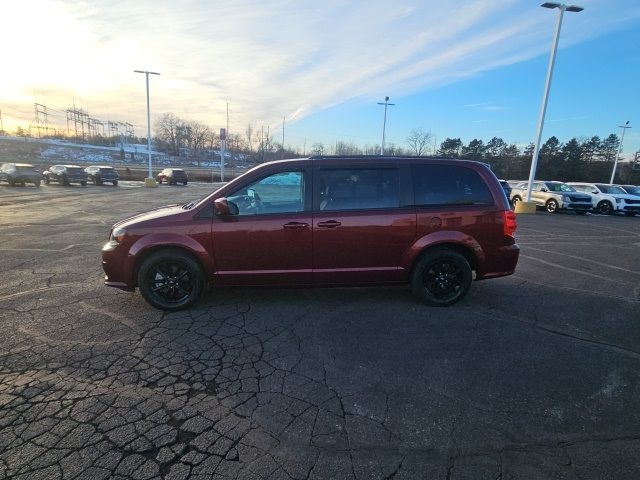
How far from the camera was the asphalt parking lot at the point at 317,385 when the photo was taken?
2350 mm

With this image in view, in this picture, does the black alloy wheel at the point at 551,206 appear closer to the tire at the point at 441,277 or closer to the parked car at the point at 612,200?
the parked car at the point at 612,200

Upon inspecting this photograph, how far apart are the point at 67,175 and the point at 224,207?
101 feet

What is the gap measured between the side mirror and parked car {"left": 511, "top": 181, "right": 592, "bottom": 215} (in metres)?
20.0

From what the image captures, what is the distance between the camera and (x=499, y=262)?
496cm

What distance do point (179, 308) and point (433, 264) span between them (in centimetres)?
337

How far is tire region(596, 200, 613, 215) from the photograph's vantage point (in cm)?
2061

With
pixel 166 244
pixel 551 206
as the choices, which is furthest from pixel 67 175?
pixel 551 206

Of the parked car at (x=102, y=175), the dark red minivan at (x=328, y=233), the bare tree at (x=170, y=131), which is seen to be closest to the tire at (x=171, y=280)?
the dark red minivan at (x=328, y=233)

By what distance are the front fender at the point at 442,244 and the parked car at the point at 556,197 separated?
58.9 ft

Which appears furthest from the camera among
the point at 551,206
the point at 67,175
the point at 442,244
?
the point at 67,175

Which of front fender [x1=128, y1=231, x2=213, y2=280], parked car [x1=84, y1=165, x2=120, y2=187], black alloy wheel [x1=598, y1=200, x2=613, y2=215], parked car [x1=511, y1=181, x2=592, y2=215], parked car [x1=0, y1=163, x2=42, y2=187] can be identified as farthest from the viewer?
parked car [x1=84, y1=165, x2=120, y2=187]

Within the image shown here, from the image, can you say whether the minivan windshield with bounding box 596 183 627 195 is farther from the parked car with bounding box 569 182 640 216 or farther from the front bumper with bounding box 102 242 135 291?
the front bumper with bounding box 102 242 135 291

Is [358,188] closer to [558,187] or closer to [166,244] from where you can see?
[166,244]

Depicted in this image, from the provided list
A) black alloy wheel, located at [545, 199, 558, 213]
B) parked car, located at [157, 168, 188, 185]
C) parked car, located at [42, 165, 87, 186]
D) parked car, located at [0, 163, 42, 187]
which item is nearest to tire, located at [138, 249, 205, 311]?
black alloy wheel, located at [545, 199, 558, 213]
